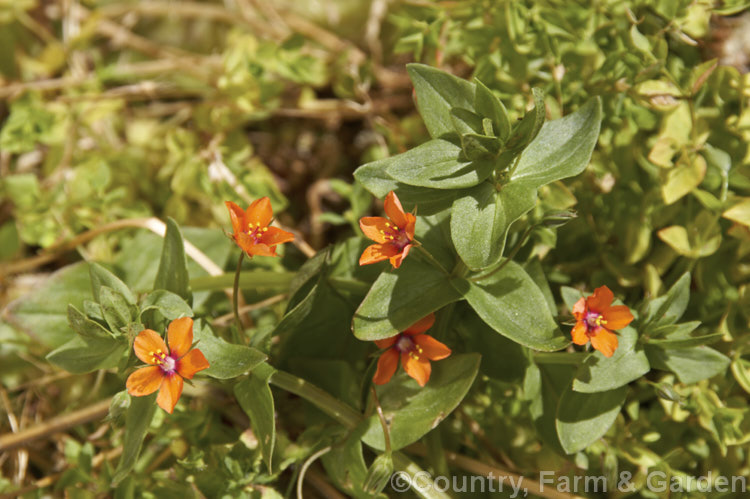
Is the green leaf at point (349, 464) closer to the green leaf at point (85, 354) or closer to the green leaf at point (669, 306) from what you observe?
the green leaf at point (85, 354)

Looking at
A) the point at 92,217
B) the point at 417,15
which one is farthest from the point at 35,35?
the point at 417,15

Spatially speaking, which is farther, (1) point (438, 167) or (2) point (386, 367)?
(2) point (386, 367)

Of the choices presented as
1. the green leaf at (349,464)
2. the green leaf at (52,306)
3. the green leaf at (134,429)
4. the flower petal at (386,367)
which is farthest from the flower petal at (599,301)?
the green leaf at (52,306)

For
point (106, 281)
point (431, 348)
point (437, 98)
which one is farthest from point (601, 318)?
point (106, 281)

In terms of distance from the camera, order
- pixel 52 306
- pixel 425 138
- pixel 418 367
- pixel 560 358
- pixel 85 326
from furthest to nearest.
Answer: pixel 425 138 < pixel 52 306 < pixel 560 358 < pixel 418 367 < pixel 85 326

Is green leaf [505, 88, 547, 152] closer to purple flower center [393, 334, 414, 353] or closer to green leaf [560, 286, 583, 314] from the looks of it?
green leaf [560, 286, 583, 314]

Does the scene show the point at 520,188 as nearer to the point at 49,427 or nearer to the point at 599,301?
the point at 599,301

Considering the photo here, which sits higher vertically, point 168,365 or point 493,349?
point 168,365
